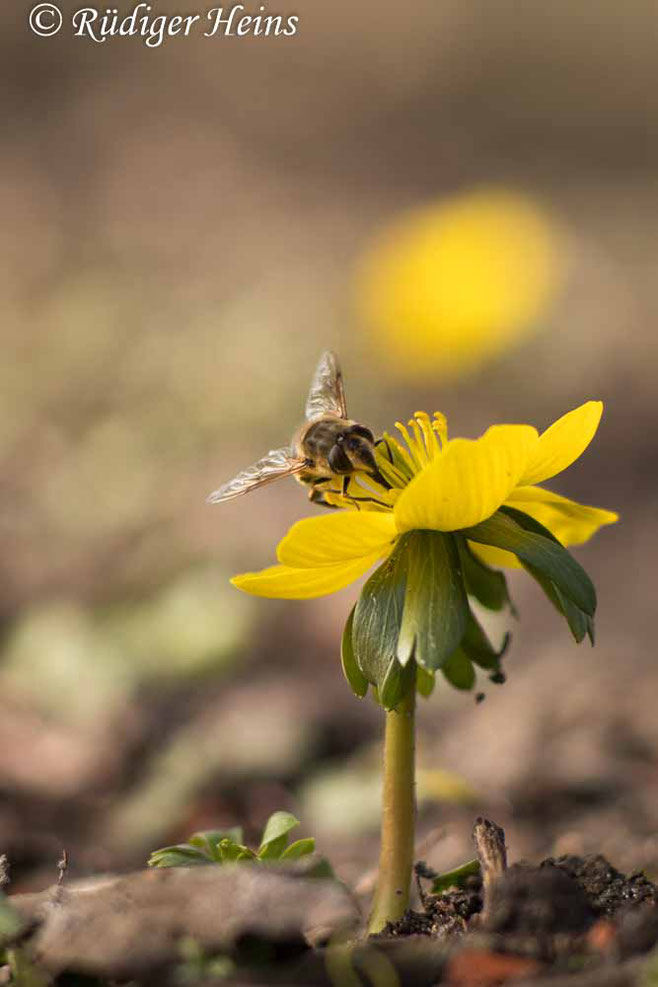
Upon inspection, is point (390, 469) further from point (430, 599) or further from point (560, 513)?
point (430, 599)

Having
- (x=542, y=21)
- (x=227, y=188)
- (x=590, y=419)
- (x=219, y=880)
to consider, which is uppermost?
(x=542, y=21)

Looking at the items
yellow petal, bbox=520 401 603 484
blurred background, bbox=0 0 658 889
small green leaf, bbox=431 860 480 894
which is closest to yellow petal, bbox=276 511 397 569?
yellow petal, bbox=520 401 603 484

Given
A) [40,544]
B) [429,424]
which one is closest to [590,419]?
[429,424]

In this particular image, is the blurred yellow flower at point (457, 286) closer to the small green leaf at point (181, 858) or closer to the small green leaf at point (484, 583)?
the small green leaf at point (484, 583)

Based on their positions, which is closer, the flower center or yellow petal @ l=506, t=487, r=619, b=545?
yellow petal @ l=506, t=487, r=619, b=545

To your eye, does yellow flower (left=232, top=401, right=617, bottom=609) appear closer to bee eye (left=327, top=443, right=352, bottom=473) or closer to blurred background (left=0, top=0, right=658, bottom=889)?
bee eye (left=327, top=443, right=352, bottom=473)

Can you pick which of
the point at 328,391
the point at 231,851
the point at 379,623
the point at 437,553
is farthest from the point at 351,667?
the point at 328,391

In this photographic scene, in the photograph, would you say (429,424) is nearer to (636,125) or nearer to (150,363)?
(150,363)
